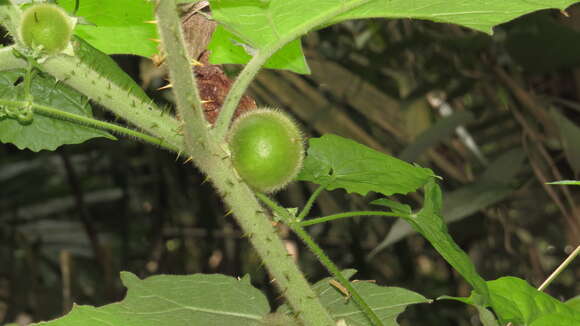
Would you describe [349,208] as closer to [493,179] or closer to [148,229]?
[493,179]

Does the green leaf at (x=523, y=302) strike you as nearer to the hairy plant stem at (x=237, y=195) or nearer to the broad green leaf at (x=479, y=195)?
the hairy plant stem at (x=237, y=195)

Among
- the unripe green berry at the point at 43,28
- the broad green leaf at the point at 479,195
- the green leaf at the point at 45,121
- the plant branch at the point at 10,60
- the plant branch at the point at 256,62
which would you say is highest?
the broad green leaf at the point at 479,195

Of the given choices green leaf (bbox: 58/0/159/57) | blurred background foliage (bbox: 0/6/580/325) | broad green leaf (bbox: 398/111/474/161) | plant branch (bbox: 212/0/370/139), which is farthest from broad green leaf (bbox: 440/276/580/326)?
broad green leaf (bbox: 398/111/474/161)

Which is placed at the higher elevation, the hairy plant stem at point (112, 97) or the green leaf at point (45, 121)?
the green leaf at point (45, 121)

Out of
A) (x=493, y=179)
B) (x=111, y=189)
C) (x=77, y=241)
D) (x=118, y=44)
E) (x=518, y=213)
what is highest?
(x=111, y=189)

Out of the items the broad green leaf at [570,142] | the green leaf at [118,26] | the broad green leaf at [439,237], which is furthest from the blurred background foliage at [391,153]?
the broad green leaf at [439,237]

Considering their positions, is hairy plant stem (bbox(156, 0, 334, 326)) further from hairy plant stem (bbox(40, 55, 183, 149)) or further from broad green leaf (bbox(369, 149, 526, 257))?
broad green leaf (bbox(369, 149, 526, 257))

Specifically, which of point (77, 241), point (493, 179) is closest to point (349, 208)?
point (493, 179)
